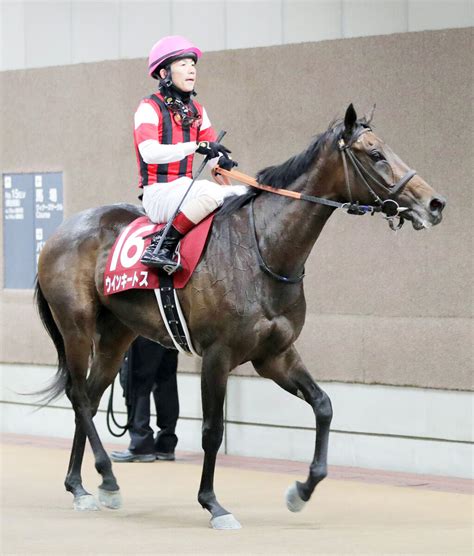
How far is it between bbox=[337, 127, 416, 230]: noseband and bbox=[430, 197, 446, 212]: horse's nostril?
0.14 m

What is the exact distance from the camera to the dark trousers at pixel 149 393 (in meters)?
8.44

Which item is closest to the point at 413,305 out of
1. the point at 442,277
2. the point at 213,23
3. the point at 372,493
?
the point at 442,277

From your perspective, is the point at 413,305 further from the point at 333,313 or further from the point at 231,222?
the point at 231,222

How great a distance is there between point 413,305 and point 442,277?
10.8 inches

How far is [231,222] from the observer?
625 cm

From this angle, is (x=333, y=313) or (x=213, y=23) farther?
(x=213, y=23)

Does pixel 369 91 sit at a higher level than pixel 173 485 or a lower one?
higher

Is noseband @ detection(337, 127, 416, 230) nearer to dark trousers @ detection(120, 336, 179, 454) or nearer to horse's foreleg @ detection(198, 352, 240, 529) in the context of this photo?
horse's foreleg @ detection(198, 352, 240, 529)

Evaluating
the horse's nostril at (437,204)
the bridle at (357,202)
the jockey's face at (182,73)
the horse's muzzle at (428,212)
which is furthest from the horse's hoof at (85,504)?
the horse's nostril at (437,204)

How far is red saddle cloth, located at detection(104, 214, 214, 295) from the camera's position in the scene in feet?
20.5

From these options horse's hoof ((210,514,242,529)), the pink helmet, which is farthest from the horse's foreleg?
the pink helmet

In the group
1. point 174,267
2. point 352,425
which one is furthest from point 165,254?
point 352,425

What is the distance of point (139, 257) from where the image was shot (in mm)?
6496

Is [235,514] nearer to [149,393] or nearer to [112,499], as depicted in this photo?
[112,499]
